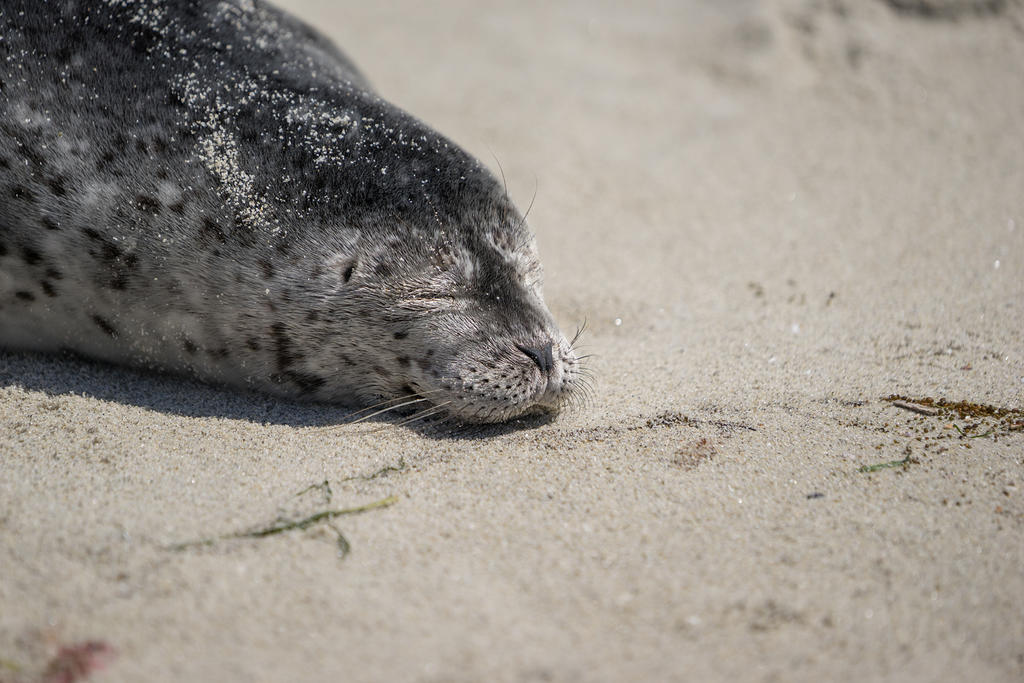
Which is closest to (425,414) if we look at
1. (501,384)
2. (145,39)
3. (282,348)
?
(501,384)

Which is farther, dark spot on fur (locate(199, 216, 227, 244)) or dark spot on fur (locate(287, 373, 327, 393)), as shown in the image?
dark spot on fur (locate(287, 373, 327, 393))

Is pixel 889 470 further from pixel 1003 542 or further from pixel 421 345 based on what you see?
pixel 421 345

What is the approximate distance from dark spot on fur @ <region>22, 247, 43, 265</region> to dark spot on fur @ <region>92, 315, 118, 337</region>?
0.82 ft

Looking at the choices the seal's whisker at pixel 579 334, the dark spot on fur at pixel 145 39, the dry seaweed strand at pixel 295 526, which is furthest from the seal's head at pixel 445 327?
the dark spot on fur at pixel 145 39

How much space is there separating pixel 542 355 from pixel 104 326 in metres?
1.47

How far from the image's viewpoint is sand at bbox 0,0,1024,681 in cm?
197

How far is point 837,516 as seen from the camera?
2338mm

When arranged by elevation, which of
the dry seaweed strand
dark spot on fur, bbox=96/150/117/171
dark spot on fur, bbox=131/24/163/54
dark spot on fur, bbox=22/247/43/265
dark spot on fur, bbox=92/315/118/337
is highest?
dark spot on fur, bbox=131/24/163/54

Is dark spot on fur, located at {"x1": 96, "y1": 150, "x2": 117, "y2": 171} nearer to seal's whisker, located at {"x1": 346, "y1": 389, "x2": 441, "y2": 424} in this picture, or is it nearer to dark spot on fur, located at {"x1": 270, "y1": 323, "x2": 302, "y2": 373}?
dark spot on fur, located at {"x1": 270, "y1": 323, "x2": 302, "y2": 373}

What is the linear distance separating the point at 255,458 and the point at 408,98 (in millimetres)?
3199

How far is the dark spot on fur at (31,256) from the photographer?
295 centimetres

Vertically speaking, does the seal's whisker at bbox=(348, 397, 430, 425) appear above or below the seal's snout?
below

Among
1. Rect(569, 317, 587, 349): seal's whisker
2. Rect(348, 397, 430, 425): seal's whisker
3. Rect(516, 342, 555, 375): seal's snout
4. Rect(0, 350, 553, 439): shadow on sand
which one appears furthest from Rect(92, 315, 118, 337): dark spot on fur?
Rect(569, 317, 587, 349): seal's whisker

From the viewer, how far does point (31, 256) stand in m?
2.96
